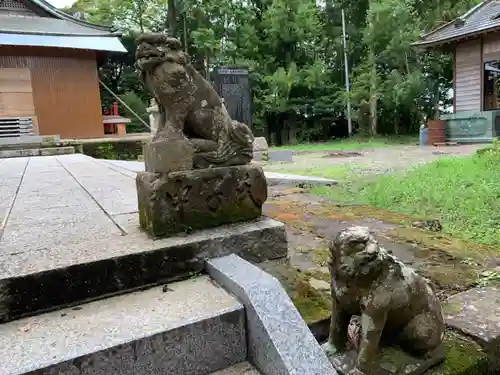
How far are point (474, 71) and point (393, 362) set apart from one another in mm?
14212

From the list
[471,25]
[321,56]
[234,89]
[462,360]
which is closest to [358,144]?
[471,25]

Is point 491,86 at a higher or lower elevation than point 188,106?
higher

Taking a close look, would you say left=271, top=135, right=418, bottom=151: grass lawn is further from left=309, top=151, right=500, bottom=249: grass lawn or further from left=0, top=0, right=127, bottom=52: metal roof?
left=309, top=151, right=500, bottom=249: grass lawn

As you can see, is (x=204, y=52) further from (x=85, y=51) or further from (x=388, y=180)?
(x=388, y=180)

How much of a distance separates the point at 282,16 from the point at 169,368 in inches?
712

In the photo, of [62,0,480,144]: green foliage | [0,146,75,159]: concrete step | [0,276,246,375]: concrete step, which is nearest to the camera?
[0,276,246,375]: concrete step

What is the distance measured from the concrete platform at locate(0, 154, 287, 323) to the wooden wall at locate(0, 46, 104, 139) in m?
10.5

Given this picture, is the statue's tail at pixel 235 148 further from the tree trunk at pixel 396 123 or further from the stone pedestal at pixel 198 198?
the tree trunk at pixel 396 123

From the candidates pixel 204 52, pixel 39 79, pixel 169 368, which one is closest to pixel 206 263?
pixel 169 368

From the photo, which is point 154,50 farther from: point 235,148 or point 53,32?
point 53,32

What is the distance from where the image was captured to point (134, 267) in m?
1.57

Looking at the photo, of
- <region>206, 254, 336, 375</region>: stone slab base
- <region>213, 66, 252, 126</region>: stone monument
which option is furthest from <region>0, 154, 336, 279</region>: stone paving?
<region>213, 66, 252, 126</region>: stone monument

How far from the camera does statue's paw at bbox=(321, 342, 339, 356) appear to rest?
55.9 inches

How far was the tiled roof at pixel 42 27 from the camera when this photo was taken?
37.5 feet
